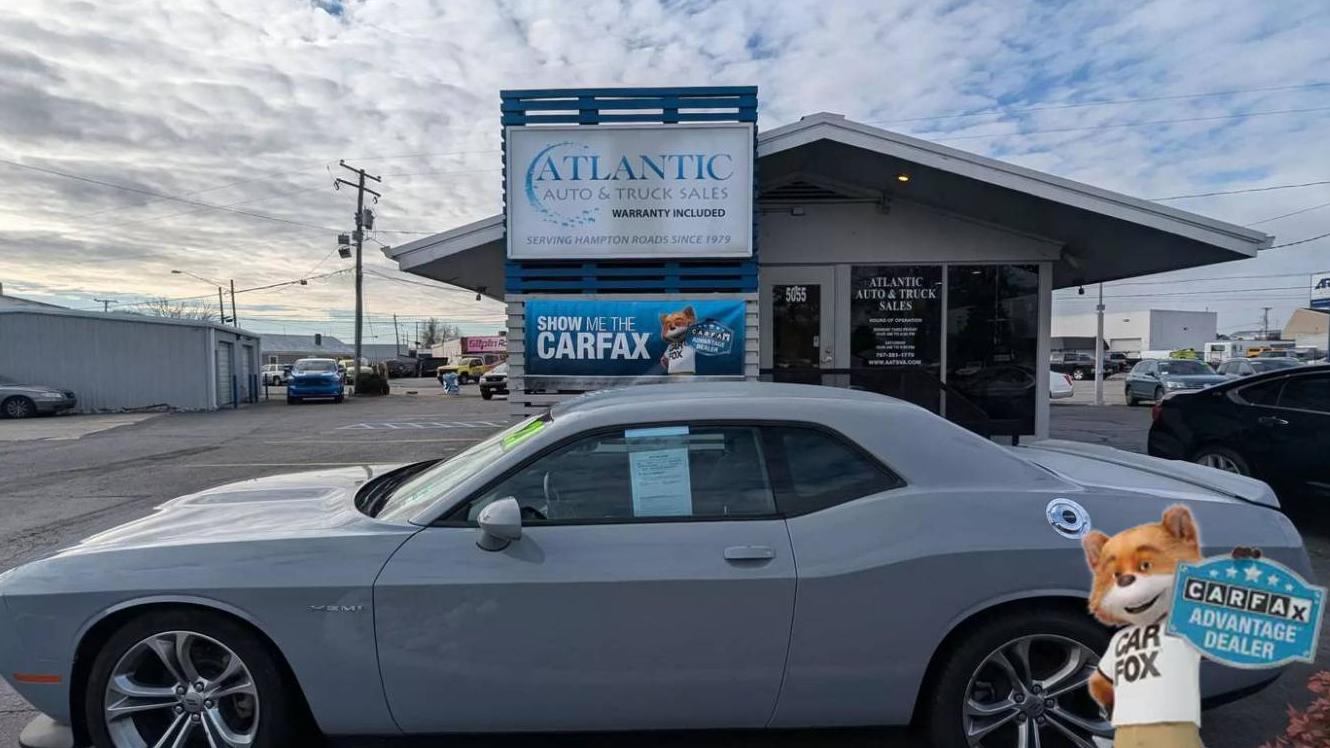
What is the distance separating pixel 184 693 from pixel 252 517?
67 centimetres

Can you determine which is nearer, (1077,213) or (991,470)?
(991,470)

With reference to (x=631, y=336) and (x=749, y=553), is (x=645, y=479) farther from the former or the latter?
(x=631, y=336)

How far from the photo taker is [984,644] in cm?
262

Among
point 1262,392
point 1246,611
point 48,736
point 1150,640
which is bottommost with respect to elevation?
point 48,736

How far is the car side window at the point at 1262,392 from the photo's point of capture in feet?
21.6

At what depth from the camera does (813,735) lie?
3102 mm

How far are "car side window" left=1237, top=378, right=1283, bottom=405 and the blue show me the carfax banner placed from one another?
16.0 ft

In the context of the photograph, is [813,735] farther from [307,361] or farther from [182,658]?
[307,361]

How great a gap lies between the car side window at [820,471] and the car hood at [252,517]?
145 centimetres

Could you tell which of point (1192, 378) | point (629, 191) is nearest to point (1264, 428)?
point (629, 191)

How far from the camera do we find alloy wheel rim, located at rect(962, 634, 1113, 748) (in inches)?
104

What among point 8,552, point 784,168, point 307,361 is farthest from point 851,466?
point 307,361

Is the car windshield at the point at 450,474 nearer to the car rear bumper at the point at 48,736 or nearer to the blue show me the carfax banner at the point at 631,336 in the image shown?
the car rear bumper at the point at 48,736

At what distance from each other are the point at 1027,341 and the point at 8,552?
11418mm
